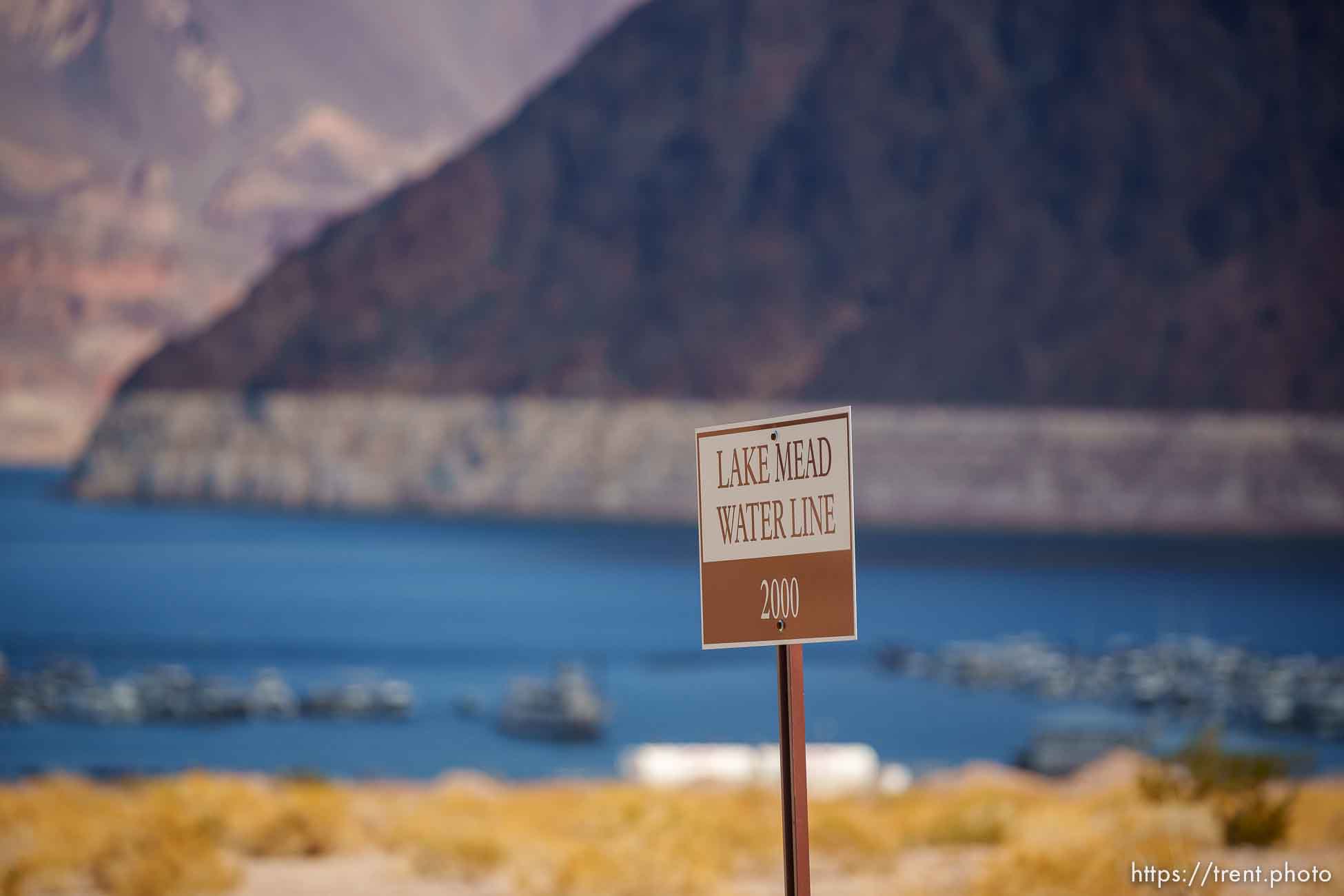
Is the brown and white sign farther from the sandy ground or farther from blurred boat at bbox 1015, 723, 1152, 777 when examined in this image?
blurred boat at bbox 1015, 723, 1152, 777

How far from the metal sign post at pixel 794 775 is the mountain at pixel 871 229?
88245mm

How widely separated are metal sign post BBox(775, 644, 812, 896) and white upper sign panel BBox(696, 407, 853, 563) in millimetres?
359

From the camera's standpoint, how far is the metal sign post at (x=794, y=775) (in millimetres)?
6133

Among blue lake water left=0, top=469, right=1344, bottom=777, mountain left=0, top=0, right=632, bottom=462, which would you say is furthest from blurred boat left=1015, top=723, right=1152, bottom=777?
mountain left=0, top=0, right=632, bottom=462

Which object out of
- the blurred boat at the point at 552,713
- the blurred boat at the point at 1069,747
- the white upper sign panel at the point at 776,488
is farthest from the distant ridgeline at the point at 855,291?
the white upper sign panel at the point at 776,488

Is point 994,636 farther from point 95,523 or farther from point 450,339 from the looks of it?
point 95,523

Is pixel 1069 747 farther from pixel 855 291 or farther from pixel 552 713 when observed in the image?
pixel 855 291

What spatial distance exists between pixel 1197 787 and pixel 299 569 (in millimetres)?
80508

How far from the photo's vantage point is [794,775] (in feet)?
20.1

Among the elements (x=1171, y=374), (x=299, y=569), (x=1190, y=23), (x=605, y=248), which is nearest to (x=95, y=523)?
(x=299, y=569)

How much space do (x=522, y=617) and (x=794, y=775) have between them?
83.9 meters

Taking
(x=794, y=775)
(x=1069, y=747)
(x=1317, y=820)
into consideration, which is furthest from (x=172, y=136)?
(x=794, y=775)

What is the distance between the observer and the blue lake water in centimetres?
6450

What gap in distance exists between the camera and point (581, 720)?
215 feet
